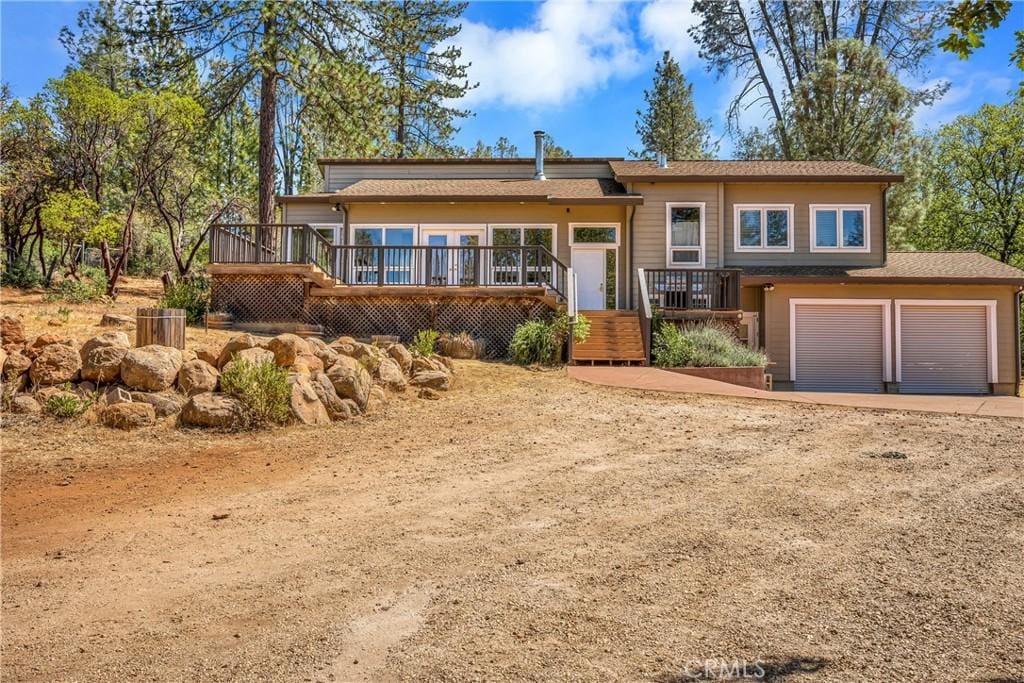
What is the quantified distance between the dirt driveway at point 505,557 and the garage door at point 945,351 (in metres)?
10.4

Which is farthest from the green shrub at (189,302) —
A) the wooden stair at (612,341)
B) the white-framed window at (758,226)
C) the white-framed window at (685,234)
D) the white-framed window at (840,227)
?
Answer: the white-framed window at (840,227)

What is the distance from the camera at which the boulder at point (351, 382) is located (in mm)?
8516

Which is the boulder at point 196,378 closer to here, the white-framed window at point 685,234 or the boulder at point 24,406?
the boulder at point 24,406

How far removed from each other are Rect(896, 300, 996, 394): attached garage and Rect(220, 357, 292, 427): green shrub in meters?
15.4

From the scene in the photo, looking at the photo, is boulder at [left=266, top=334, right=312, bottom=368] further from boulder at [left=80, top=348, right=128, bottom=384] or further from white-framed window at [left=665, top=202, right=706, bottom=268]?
white-framed window at [left=665, top=202, right=706, bottom=268]

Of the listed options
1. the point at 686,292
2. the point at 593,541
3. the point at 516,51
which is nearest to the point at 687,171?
the point at 686,292

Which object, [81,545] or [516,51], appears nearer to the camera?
[81,545]

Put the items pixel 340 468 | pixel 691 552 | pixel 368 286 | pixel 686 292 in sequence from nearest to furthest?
pixel 691 552 → pixel 340 468 → pixel 368 286 → pixel 686 292

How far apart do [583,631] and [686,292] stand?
1369 cm

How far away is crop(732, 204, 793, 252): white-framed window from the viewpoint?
59.1 feet

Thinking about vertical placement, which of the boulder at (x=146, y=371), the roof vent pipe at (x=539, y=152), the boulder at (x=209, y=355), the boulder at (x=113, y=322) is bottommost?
the boulder at (x=146, y=371)

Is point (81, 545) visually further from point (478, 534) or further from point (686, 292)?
point (686, 292)

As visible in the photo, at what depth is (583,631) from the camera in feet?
10.2

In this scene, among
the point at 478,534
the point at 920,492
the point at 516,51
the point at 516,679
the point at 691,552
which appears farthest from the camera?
the point at 516,51
